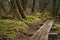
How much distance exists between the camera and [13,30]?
28.4 ft

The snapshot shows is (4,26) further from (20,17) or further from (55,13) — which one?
(55,13)

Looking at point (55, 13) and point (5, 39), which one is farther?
point (55, 13)

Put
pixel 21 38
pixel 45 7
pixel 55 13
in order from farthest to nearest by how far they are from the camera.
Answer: pixel 45 7, pixel 55 13, pixel 21 38

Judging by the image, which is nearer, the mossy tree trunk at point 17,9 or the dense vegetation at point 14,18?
the dense vegetation at point 14,18

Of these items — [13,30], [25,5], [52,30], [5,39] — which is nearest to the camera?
[5,39]

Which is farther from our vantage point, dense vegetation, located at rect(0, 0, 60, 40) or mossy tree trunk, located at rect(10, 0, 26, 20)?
mossy tree trunk, located at rect(10, 0, 26, 20)

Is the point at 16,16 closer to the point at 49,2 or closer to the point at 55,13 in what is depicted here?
the point at 55,13

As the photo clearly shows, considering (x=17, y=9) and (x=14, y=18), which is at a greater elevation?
(x=17, y=9)

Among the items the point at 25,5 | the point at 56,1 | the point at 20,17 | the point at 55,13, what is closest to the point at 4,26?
the point at 20,17

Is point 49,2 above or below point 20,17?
below

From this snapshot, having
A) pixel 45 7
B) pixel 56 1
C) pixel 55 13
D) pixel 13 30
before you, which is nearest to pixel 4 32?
pixel 13 30

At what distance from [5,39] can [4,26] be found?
2222 millimetres

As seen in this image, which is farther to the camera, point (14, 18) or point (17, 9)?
point (14, 18)

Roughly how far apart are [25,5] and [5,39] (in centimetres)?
1300
